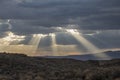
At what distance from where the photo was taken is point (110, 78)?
154 feet

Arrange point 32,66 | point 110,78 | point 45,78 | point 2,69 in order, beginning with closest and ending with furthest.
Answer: point 110,78 → point 45,78 → point 2,69 → point 32,66

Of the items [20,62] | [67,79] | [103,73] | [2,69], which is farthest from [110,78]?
[20,62]

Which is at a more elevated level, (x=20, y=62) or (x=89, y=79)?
(x=89, y=79)

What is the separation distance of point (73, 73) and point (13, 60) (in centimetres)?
2424

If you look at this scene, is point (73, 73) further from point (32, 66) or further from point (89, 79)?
point (32, 66)

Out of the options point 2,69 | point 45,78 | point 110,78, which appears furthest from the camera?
point 2,69

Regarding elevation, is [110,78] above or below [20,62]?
above

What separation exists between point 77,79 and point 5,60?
2794cm

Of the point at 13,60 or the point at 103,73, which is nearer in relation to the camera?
the point at 103,73

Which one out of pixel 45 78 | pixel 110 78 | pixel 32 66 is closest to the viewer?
pixel 110 78

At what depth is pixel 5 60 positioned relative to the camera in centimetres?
7306

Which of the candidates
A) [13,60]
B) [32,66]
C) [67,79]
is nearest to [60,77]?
[67,79]

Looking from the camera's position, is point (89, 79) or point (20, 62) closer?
point (89, 79)

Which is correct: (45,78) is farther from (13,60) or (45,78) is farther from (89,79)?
(13,60)
